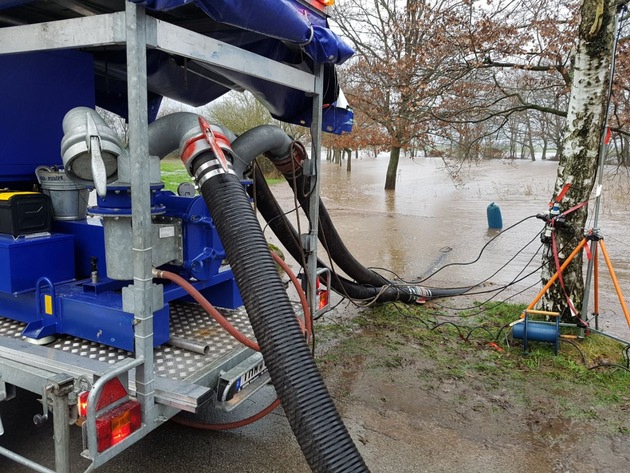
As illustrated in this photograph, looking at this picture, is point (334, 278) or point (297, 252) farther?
point (334, 278)

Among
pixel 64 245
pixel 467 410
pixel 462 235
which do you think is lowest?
pixel 467 410

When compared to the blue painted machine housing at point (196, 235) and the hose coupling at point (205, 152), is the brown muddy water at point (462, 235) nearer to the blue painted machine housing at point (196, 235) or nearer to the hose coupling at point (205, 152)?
the blue painted machine housing at point (196, 235)

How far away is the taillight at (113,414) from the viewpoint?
7.10 feet

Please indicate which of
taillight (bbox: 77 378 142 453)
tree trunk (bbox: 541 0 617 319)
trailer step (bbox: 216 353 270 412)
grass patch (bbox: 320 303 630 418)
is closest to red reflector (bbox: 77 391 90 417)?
taillight (bbox: 77 378 142 453)

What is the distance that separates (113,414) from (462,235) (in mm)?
10208

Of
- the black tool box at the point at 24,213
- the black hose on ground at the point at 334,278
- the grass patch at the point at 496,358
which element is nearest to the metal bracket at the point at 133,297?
the black tool box at the point at 24,213

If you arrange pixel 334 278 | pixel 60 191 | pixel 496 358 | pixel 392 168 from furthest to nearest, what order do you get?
pixel 392 168, pixel 334 278, pixel 496 358, pixel 60 191

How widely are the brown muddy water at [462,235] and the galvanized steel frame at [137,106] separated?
4.28 metres

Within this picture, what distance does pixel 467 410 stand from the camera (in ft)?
12.5

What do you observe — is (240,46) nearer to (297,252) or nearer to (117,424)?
(297,252)

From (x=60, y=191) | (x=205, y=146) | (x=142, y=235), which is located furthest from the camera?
(x=60, y=191)

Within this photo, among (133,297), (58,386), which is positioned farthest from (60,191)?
(58,386)

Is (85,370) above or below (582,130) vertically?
below

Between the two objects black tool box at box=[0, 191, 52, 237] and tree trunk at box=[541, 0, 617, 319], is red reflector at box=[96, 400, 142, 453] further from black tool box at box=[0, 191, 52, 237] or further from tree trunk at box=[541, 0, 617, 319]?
tree trunk at box=[541, 0, 617, 319]
